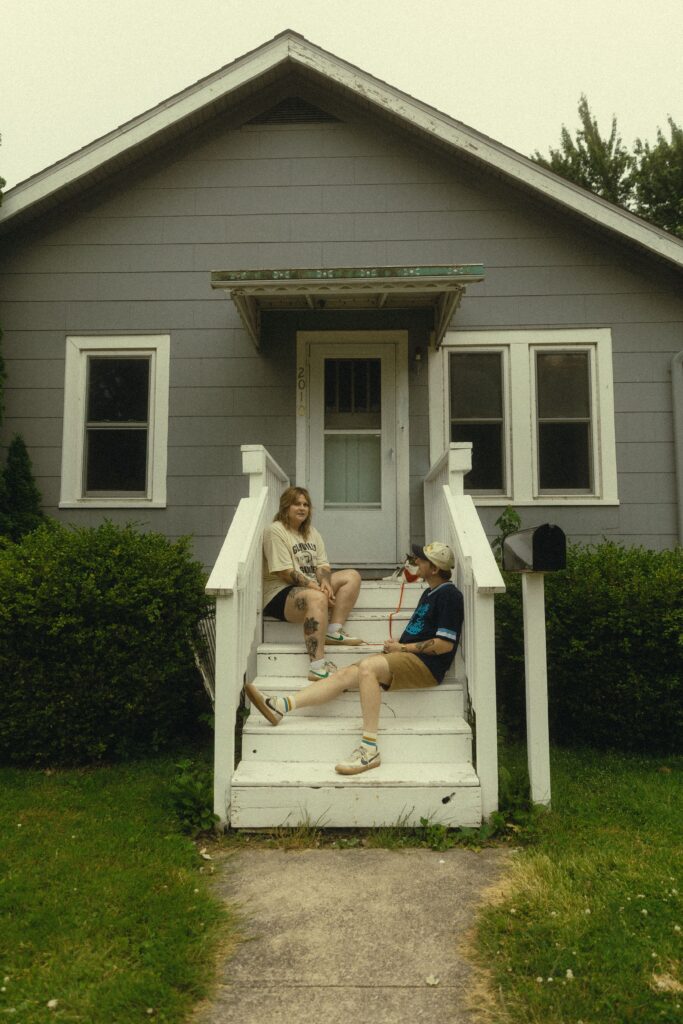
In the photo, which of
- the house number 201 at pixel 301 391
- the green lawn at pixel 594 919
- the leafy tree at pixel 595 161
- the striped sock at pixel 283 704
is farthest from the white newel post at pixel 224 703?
the leafy tree at pixel 595 161

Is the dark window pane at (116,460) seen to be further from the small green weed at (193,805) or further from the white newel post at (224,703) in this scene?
the small green weed at (193,805)

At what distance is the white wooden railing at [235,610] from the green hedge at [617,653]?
1.83 m

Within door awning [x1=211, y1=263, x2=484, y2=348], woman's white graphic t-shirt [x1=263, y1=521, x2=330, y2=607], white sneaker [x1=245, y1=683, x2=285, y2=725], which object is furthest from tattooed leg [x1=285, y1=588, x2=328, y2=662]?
door awning [x1=211, y1=263, x2=484, y2=348]

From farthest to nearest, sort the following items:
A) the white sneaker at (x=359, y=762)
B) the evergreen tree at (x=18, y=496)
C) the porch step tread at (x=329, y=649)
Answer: the evergreen tree at (x=18, y=496), the porch step tread at (x=329, y=649), the white sneaker at (x=359, y=762)

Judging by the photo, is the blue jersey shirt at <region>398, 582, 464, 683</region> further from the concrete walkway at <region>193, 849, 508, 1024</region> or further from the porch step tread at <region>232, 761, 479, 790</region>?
the concrete walkway at <region>193, 849, 508, 1024</region>

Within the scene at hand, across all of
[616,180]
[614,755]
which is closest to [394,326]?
[614,755]

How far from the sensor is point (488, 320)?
7215 millimetres

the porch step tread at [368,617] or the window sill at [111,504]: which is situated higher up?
the window sill at [111,504]

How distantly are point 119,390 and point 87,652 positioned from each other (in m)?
3.17

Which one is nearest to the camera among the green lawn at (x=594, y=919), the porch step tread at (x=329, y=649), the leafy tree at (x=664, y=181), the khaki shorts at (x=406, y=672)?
the green lawn at (x=594, y=919)

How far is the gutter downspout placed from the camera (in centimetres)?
693

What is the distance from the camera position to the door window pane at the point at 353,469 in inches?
282

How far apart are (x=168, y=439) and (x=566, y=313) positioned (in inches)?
152

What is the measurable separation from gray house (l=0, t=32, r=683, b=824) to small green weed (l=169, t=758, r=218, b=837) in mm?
3168
